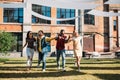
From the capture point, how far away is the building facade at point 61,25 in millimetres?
47031

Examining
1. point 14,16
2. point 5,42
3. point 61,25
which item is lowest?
point 5,42

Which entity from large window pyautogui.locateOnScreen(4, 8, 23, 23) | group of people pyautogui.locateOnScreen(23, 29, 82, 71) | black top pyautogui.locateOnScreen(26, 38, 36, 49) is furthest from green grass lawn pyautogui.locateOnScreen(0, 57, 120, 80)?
large window pyautogui.locateOnScreen(4, 8, 23, 23)

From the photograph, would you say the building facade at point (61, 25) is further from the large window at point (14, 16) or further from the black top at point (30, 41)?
the black top at point (30, 41)

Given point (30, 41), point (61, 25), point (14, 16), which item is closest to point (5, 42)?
point (14, 16)

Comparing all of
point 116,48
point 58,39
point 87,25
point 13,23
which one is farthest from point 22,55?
point 58,39

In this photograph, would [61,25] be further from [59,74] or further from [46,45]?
[59,74]

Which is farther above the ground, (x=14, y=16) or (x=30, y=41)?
(x=14, y=16)

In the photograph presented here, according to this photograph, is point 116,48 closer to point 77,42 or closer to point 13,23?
point 13,23

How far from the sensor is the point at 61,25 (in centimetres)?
4856

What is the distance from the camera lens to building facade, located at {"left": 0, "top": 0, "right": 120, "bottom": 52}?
47.0 m

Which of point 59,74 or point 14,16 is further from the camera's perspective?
point 14,16

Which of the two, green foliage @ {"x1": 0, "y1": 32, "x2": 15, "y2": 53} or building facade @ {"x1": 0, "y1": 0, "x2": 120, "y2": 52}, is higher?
building facade @ {"x1": 0, "y1": 0, "x2": 120, "y2": 52}

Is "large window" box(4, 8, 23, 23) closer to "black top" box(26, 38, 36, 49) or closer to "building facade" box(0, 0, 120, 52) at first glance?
"building facade" box(0, 0, 120, 52)

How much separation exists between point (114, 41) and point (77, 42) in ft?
115
